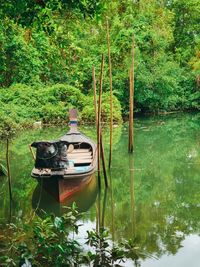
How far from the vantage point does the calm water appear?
6855 mm

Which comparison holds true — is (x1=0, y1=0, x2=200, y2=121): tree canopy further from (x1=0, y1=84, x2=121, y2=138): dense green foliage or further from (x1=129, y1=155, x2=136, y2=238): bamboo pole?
(x1=129, y1=155, x2=136, y2=238): bamboo pole

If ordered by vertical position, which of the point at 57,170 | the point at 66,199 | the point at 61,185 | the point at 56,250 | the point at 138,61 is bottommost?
the point at 66,199

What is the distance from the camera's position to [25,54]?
22172 millimetres

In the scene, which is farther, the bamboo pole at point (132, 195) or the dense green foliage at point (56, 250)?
the bamboo pole at point (132, 195)

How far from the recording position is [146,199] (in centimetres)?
952

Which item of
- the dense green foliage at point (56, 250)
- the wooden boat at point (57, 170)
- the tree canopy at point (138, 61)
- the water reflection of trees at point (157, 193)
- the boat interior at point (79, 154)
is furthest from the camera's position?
the tree canopy at point (138, 61)

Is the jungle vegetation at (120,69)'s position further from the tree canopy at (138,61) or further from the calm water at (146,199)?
the calm water at (146,199)

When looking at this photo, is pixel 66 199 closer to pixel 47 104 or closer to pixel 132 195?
pixel 132 195

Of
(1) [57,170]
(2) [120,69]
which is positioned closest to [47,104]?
(2) [120,69]

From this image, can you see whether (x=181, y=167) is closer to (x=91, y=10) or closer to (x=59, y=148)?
(x=59, y=148)

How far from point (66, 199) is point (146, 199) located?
1713 mm

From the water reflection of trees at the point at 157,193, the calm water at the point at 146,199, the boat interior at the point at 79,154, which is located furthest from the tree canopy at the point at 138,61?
the boat interior at the point at 79,154

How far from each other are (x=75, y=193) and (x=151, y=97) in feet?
59.2

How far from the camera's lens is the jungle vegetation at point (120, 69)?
2298cm
